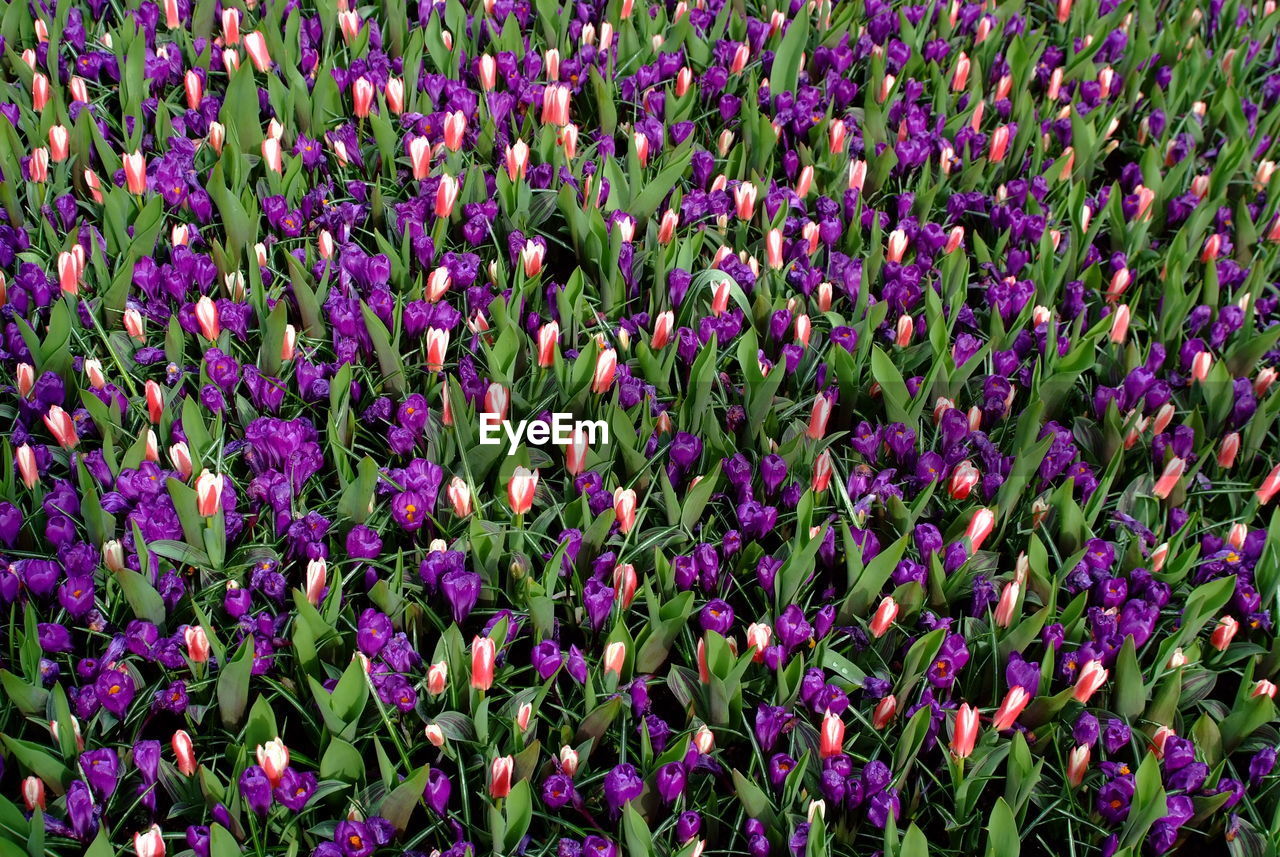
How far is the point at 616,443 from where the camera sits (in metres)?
2.44

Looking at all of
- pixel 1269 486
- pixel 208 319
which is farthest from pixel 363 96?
A: pixel 1269 486

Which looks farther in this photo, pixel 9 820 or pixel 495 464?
pixel 495 464

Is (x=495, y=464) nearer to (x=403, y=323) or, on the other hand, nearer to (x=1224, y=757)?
(x=403, y=323)

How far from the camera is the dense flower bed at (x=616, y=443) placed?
77.9 inches

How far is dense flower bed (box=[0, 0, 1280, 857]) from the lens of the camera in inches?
77.9

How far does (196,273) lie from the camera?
2641 mm

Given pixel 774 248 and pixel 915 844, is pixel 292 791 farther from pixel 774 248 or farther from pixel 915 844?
pixel 774 248

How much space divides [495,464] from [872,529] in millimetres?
772

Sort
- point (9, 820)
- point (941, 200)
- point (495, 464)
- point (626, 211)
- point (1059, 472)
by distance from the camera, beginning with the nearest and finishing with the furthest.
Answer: point (9, 820)
point (495, 464)
point (1059, 472)
point (626, 211)
point (941, 200)

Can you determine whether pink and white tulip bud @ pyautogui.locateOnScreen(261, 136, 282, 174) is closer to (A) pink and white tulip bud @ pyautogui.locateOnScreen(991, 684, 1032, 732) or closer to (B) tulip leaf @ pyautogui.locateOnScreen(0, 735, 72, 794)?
(B) tulip leaf @ pyautogui.locateOnScreen(0, 735, 72, 794)

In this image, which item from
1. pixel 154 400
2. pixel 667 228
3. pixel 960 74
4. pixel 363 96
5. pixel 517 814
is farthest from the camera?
pixel 960 74

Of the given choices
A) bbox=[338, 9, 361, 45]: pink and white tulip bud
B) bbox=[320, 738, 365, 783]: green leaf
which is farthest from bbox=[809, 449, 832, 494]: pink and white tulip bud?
bbox=[338, 9, 361, 45]: pink and white tulip bud

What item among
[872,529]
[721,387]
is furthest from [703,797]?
[721,387]

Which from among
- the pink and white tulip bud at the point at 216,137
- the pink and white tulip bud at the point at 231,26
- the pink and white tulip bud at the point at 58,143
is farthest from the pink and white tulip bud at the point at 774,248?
the pink and white tulip bud at the point at 58,143
